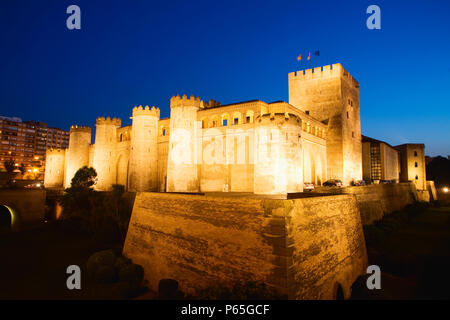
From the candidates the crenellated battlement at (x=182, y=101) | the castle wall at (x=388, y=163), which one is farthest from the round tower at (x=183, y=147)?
the castle wall at (x=388, y=163)

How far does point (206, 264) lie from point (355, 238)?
7.36 metres

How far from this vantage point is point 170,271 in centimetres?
1222

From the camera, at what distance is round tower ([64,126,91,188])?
118ft

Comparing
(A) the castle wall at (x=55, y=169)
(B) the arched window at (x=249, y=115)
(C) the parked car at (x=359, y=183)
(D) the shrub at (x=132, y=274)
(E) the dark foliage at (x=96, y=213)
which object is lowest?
(D) the shrub at (x=132, y=274)

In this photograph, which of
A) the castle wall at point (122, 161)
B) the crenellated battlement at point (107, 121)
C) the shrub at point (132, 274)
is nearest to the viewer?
the shrub at point (132, 274)

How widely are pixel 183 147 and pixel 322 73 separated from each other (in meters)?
18.8

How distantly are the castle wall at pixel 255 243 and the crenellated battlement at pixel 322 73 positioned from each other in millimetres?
22062

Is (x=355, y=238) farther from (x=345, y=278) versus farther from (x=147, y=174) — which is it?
(x=147, y=174)

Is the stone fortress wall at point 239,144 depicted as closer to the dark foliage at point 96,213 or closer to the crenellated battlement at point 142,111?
the crenellated battlement at point 142,111

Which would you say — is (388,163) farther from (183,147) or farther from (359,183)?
(183,147)

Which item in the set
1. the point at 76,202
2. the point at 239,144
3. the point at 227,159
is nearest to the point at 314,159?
the point at 239,144

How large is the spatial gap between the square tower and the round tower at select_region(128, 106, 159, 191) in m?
17.1

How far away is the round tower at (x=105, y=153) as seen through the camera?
3303 centimetres

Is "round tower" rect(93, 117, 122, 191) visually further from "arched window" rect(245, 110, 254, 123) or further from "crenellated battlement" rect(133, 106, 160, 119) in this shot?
"arched window" rect(245, 110, 254, 123)
